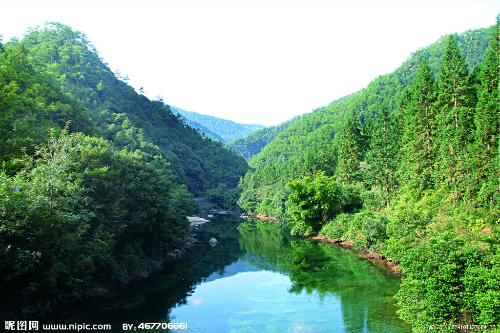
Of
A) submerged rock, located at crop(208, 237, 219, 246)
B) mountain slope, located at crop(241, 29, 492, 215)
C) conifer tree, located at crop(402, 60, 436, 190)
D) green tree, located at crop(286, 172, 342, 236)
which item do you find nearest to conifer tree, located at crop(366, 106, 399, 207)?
green tree, located at crop(286, 172, 342, 236)

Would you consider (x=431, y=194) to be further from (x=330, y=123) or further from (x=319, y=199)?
(x=330, y=123)

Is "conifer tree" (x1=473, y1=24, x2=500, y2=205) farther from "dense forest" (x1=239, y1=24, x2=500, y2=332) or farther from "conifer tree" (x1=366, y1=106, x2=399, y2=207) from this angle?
"conifer tree" (x1=366, y1=106, x2=399, y2=207)

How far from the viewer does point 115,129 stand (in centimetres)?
7862

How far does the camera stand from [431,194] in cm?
4156

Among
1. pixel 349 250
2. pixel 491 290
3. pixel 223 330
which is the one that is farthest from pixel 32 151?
pixel 349 250

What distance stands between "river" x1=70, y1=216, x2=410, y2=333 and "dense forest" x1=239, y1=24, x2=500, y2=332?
3438mm

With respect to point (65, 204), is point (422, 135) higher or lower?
higher

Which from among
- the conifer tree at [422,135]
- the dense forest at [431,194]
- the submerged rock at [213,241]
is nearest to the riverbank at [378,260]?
the dense forest at [431,194]

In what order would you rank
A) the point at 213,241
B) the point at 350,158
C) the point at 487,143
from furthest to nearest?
the point at 350,158 → the point at 213,241 → the point at 487,143

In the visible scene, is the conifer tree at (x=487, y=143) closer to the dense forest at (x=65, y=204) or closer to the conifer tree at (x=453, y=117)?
the conifer tree at (x=453, y=117)

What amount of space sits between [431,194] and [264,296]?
22.8 metres

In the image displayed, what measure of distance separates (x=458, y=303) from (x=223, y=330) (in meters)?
13.3

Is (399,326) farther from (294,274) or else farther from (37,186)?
(37,186)

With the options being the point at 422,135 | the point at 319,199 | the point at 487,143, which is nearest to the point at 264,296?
the point at 487,143
